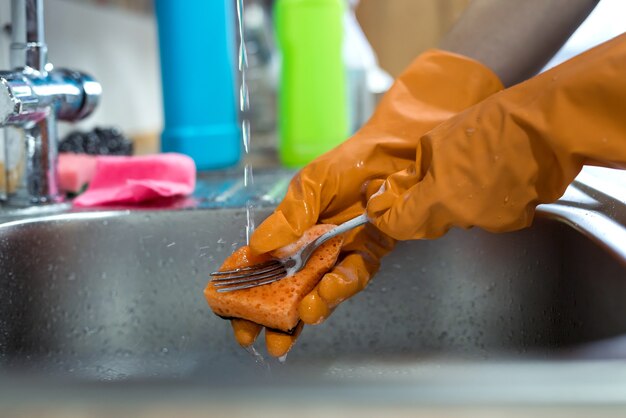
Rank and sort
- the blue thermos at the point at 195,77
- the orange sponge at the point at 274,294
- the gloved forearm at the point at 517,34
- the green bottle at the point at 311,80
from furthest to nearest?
the green bottle at the point at 311,80, the blue thermos at the point at 195,77, the gloved forearm at the point at 517,34, the orange sponge at the point at 274,294

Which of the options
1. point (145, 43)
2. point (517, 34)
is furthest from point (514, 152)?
point (145, 43)

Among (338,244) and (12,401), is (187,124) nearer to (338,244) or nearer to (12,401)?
(338,244)

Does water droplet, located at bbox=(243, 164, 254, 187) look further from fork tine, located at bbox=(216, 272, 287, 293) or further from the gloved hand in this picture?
fork tine, located at bbox=(216, 272, 287, 293)

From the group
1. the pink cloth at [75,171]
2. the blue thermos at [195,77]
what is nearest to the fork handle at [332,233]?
the pink cloth at [75,171]

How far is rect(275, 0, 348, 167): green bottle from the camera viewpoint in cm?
142

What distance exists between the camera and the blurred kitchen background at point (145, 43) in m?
1.50

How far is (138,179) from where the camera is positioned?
3.33 feet

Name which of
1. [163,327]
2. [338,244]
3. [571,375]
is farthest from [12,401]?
[163,327]

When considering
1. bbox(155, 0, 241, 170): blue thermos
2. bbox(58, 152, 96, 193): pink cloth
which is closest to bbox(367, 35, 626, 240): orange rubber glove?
bbox(58, 152, 96, 193): pink cloth

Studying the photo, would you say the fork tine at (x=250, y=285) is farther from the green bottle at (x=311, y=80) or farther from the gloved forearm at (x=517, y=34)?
the green bottle at (x=311, y=80)

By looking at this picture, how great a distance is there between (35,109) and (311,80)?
2.17ft

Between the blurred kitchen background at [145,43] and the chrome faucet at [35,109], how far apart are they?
0.49 metres

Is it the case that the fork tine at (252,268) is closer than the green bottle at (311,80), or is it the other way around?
the fork tine at (252,268)

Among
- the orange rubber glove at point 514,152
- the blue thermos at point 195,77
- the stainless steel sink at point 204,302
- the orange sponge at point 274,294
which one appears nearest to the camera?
the orange rubber glove at point 514,152
